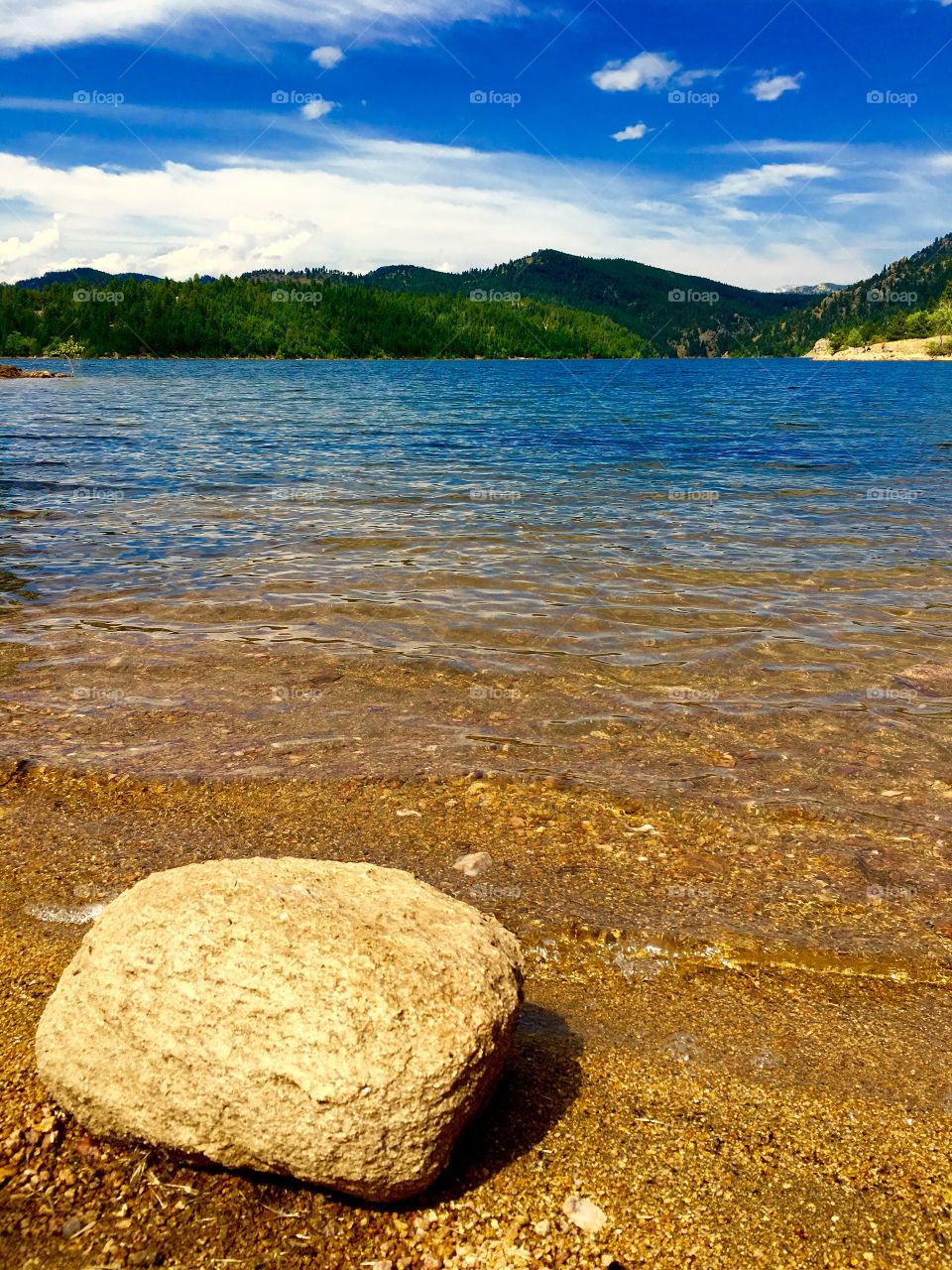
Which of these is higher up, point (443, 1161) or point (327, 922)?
point (327, 922)

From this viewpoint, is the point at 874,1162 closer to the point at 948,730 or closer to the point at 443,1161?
the point at 443,1161

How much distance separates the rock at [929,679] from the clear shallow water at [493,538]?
0.62 metres

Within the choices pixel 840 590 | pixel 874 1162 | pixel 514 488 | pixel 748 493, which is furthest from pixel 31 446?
pixel 874 1162

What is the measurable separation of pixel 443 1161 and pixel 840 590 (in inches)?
458

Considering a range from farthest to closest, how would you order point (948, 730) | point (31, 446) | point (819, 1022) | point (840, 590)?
point (31, 446), point (840, 590), point (948, 730), point (819, 1022)

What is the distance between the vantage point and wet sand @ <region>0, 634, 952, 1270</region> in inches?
128

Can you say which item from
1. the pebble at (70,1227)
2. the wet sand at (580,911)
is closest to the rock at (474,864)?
the wet sand at (580,911)

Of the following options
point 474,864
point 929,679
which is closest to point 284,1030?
point 474,864

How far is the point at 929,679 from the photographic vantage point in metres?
9.46

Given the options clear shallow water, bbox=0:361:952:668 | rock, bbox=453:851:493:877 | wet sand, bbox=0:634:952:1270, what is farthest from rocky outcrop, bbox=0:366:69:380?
rock, bbox=453:851:493:877

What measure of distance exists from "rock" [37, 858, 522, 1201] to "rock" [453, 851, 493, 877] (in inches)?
80.3

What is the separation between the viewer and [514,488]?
23.3 m

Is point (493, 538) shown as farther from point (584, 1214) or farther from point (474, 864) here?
point (584, 1214)

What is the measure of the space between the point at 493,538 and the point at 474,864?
1139cm
